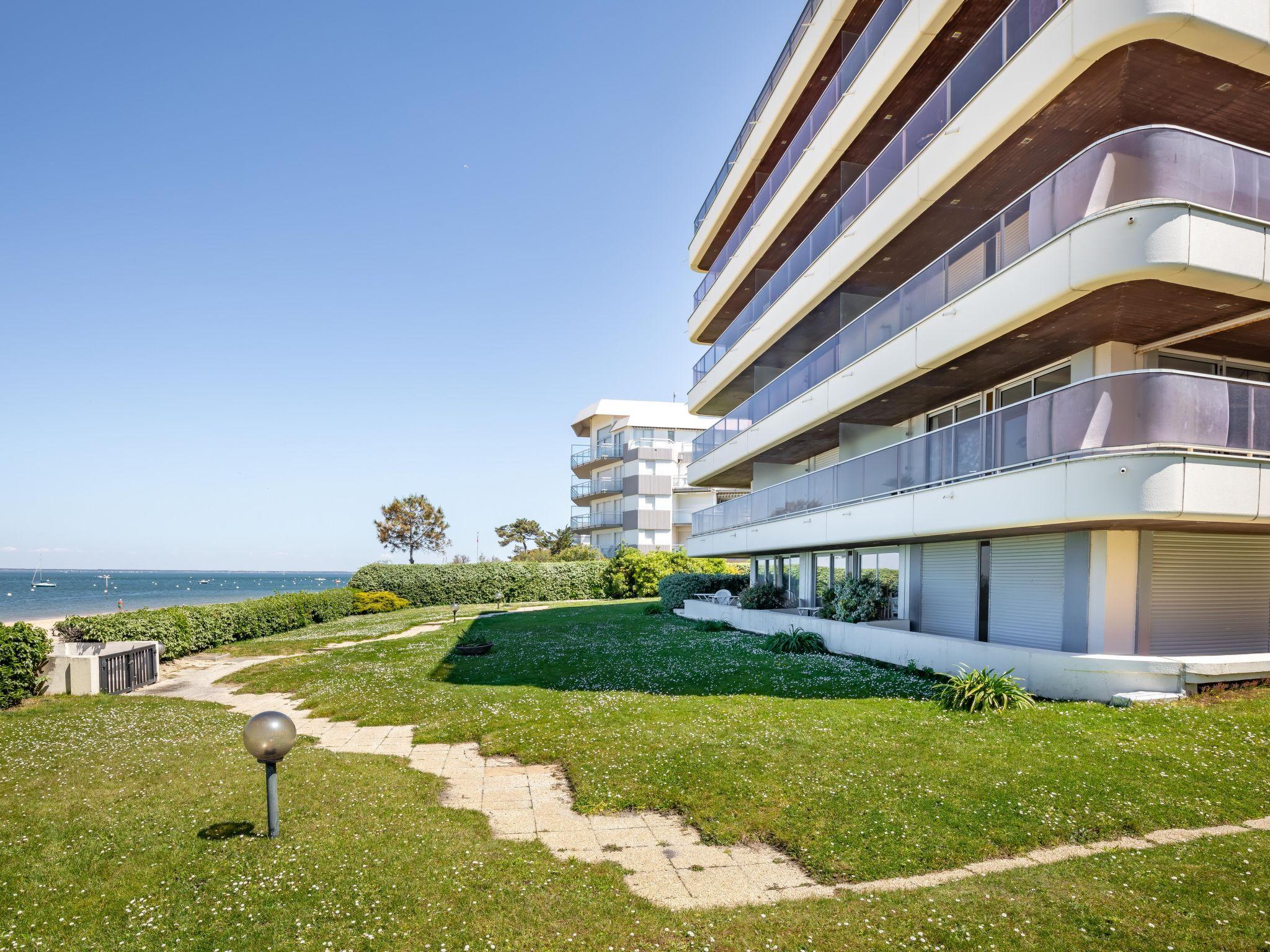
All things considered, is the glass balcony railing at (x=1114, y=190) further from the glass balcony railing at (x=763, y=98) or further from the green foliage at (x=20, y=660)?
the green foliage at (x=20, y=660)

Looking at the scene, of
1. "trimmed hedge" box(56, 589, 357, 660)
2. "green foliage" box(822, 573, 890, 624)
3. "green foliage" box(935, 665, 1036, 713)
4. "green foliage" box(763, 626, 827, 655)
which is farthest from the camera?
"trimmed hedge" box(56, 589, 357, 660)

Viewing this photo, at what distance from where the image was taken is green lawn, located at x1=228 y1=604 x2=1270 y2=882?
701cm

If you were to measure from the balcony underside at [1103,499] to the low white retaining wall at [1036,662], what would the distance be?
7.11 feet

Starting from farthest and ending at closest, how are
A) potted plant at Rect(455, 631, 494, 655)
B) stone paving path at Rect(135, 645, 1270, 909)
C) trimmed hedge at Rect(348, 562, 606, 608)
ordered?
trimmed hedge at Rect(348, 562, 606, 608)
potted plant at Rect(455, 631, 494, 655)
stone paving path at Rect(135, 645, 1270, 909)

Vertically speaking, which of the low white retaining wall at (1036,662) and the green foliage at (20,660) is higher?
the low white retaining wall at (1036,662)

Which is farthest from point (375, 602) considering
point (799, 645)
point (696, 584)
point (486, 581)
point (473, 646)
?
point (799, 645)

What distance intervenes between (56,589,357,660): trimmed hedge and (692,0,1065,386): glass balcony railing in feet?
76.6

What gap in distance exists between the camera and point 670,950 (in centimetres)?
504

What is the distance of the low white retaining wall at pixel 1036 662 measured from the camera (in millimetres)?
10930

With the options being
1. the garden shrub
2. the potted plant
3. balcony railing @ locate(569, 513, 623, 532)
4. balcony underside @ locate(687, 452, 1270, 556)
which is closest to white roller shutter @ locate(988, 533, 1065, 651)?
balcony underside @ locate(687, 452, 1270, 556)

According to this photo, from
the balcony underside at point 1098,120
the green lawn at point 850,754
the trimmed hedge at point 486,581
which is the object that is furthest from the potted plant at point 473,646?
the trimmed hedge at point 486,581

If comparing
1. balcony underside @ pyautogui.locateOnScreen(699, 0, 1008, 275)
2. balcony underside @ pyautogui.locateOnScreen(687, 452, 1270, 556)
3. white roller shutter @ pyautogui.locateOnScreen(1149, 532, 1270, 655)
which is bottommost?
white roller shutter @ pyautogui.locateOnScreen(1149, 532, 1270, 655)

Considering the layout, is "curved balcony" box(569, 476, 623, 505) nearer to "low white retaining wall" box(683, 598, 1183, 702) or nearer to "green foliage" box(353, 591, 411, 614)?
"green foliage" box(353, 591, 411, 614)

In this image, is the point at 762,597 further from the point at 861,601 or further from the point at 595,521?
the point at 595,521
